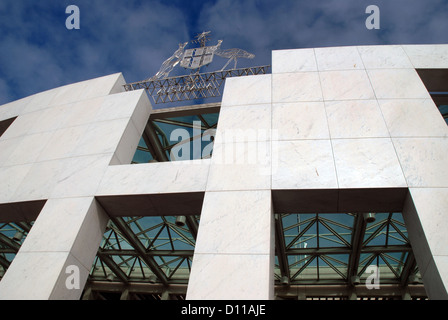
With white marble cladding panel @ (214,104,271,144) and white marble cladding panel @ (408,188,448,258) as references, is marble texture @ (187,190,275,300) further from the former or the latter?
white marble cladding panel @ (408,188,448,258)

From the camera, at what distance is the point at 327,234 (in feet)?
70.1

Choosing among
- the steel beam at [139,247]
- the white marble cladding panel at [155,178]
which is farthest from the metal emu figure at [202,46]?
the steel beam at [139,247]

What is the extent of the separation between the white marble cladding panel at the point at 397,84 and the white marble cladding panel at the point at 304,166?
3.00 metres

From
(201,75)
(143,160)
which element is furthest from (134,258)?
(201,75)

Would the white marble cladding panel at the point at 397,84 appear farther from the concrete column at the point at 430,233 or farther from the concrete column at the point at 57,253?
the concrete column at the point at 57,253

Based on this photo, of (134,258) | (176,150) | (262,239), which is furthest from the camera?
(134,258)

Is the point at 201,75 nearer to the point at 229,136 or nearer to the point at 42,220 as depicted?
the point at 229,136

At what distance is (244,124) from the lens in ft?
34.2

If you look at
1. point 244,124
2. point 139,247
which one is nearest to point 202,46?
point 244,124

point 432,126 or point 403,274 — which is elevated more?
point 403,274

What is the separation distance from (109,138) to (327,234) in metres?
15.7

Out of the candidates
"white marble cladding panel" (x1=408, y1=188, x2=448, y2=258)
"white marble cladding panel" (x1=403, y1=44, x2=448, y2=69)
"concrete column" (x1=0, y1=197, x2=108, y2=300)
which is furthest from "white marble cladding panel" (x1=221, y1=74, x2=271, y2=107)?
"concrete column" (x1=0, y1=197, x2=108, y2=300)

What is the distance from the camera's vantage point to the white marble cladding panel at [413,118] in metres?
9.30

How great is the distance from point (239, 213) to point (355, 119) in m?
4.67
